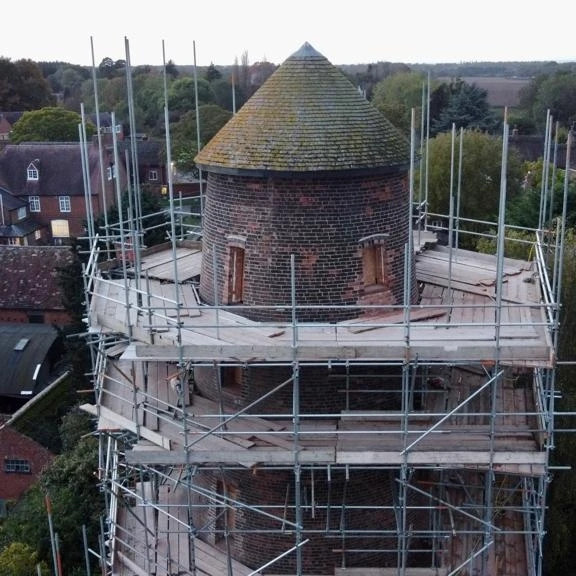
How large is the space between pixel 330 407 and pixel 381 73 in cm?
11882

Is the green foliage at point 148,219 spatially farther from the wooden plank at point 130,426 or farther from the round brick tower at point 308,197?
the round brick tower at point 308,197

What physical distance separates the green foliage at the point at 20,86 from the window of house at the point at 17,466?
6817 cm

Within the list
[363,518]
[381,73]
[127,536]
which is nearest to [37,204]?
[127,536]

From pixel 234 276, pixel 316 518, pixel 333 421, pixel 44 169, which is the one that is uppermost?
pixel 234 276

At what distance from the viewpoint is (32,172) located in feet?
184

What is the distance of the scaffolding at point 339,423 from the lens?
12.6 meters

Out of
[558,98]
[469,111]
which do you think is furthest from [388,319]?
[558,98]

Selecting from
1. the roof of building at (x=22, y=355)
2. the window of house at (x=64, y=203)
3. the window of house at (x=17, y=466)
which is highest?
the window of house at (x=64, y=203)

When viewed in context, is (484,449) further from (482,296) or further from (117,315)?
(117,315)

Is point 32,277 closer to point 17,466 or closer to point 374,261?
point 17,466

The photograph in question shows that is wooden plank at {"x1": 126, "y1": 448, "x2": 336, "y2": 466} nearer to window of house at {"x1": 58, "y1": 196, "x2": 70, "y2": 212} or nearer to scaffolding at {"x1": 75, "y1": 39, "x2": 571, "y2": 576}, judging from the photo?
scaffolding at {"x1": 75, "y1": 39, "x2": 571, "y2": 576}

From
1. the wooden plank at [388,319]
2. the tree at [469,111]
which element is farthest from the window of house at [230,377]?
the tree at [469,111]

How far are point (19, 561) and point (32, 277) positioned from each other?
802 inches

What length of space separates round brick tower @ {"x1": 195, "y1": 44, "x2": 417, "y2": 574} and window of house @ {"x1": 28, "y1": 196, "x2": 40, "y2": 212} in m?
44.1
